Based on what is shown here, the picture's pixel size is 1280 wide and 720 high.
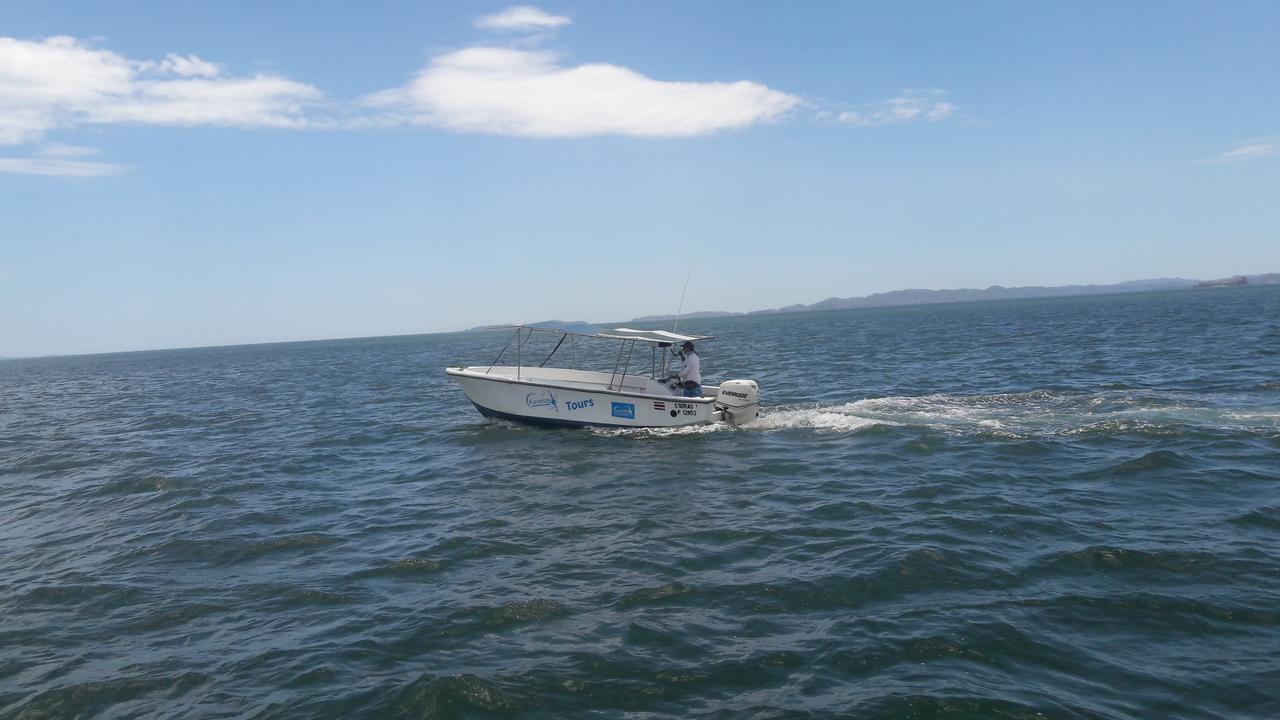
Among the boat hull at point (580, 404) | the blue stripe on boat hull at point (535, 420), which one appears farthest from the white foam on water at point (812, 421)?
the blue stripe on boat hull at point (535, 420)

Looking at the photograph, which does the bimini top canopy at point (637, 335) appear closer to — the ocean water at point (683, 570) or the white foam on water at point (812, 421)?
the ocean water at point (683, 570)

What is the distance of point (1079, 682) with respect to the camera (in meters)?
6.36

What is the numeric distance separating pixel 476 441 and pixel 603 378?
5.02 metres

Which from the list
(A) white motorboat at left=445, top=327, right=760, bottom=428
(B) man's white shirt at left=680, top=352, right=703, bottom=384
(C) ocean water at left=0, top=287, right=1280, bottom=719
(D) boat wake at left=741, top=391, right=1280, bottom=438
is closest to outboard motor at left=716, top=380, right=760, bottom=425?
(A) white motorboat at left=445, top=327, right=760, bottom=428

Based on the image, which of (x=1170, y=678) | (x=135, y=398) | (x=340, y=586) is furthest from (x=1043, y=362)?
(x=135, y=398)

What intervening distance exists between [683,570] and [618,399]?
10.3 meters

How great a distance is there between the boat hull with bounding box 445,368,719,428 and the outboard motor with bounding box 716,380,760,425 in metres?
0.26

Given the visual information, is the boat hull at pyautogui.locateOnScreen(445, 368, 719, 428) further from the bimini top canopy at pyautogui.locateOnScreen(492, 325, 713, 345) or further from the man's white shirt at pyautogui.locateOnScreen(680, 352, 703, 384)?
the bimini top canopy at pyautogui.locateOnScreen(492, 325, 713, 345)

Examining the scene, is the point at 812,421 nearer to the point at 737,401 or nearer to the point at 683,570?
the point at 737,401

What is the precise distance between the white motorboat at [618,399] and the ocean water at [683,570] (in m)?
0.76

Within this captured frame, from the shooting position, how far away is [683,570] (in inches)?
374

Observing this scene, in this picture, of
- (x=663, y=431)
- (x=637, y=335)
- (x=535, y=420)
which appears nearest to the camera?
(x=663, y=431)

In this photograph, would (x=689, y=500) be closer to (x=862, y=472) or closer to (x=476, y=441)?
(x=862, y=472)

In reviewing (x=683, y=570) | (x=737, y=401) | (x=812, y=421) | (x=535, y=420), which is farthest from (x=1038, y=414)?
(x=535, y=420)
